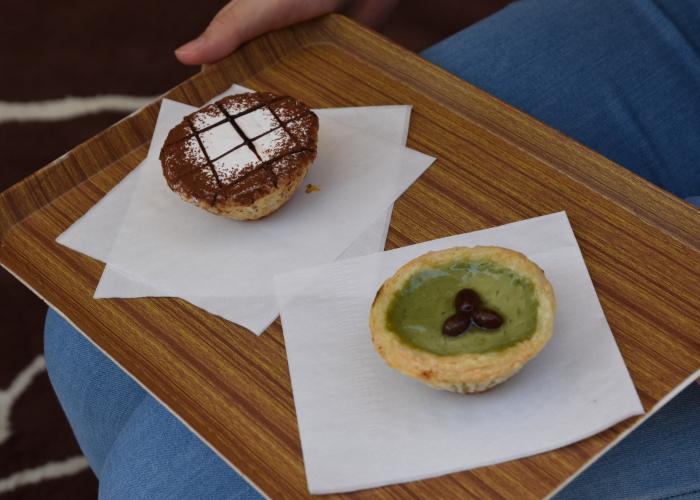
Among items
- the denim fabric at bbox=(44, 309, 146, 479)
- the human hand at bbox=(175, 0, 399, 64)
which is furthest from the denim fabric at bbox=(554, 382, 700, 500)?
the human hand at bbox=(175, 0, 399, 64)

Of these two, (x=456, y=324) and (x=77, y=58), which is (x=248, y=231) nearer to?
(x=456, y=324)

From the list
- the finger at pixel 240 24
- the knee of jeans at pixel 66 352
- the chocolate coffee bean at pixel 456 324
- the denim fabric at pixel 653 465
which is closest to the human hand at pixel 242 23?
the finger at pixel 240 24

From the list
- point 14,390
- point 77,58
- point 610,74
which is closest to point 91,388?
point 14,390

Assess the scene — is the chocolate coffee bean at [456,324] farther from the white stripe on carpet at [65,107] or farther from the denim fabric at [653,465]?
the white stripe on carpet at [65,107]

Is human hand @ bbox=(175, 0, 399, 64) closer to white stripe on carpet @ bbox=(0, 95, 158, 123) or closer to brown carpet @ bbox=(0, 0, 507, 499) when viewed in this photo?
brown carpet @ bbox=(0, 0, 507, 499)

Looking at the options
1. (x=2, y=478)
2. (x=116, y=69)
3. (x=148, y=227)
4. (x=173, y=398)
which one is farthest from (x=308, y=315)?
(x=116, y=69)

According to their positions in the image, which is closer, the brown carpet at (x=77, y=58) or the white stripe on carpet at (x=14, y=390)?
the white stripe on carpet at (x=14, y=390)
